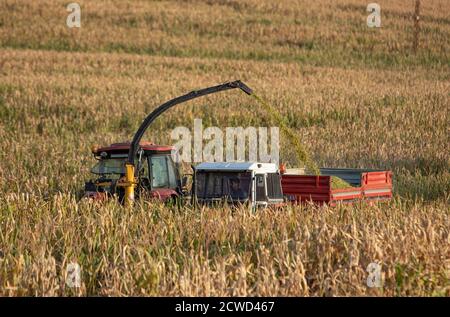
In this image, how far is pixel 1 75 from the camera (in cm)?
2816

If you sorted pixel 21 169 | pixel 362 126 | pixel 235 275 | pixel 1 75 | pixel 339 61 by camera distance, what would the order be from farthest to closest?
pixel 339 61, pixel 1 75, pixel 362 126, pixel 21 169, pixel 235 275

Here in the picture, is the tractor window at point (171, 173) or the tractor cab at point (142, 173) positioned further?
the tractor window at point (171, 173)

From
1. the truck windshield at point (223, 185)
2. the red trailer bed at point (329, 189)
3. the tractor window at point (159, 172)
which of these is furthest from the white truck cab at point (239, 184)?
the tractor window at point (159, 172)

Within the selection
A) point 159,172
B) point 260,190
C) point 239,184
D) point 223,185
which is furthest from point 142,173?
point 260,190

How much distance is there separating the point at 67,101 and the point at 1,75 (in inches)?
200

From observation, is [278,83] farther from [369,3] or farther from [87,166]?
[369,3]

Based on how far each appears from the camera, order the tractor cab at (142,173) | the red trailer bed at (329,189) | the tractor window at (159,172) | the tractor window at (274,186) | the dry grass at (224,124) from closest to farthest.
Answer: the dry grass at (224,124) → the tractor window at (274,186) → the red trailer bed at (329,189) → the tractor cab at (142,173) → the tractor window at (159,172)

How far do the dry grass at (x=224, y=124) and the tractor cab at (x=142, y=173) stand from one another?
0.48 meters

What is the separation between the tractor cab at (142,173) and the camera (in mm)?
10312

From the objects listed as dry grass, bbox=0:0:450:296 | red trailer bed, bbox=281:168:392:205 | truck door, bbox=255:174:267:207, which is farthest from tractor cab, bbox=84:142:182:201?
red trailer bed, bbox=281:168:392:205

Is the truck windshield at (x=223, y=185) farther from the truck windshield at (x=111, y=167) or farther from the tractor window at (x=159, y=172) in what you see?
the truck windshield at (x=111, y=167)

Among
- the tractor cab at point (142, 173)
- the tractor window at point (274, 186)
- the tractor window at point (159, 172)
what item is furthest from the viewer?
the tractor window at point (159, 172)
